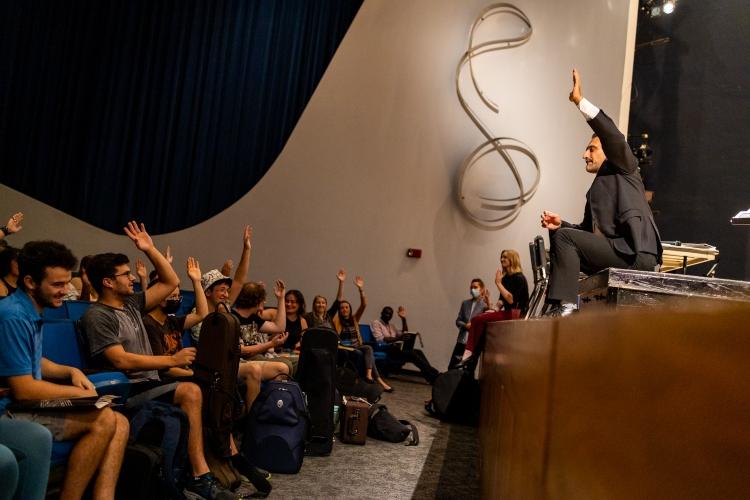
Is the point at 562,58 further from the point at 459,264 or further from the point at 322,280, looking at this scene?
the point at 322,280

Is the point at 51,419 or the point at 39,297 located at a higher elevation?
the point at 39,297

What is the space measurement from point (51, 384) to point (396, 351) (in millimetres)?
6089

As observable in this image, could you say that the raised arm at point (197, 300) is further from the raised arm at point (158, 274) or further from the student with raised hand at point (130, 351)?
the student with raised hand at point (130, 351)

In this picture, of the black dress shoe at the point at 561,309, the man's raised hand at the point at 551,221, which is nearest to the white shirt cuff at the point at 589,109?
the man's raised hand at the point at 551,221

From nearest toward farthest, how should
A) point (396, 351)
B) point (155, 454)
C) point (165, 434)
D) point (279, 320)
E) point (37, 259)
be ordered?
point (37, 259) < point (155, 454) < point (165, 434) < point (279, 320) < point (396, 351)

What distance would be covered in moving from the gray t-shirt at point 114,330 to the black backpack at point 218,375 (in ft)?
0.87

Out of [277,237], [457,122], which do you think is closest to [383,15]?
[457,122]

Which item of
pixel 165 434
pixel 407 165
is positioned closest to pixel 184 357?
pixel 165 434

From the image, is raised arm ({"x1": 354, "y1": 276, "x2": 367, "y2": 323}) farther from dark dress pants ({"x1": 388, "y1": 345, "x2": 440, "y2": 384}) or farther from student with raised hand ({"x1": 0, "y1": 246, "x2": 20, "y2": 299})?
student with raised hand ({"x1": 0, "y1": 246, "x2": 20, "y2": 299})

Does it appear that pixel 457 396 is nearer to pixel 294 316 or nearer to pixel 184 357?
pixel 294 316

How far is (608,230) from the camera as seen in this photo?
3264 mm

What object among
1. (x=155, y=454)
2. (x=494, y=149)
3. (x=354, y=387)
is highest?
(x=494, y=149)

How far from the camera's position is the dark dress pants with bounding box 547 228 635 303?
3.20 metres

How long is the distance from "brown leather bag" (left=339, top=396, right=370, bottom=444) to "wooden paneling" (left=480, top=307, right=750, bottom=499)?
411 cm
